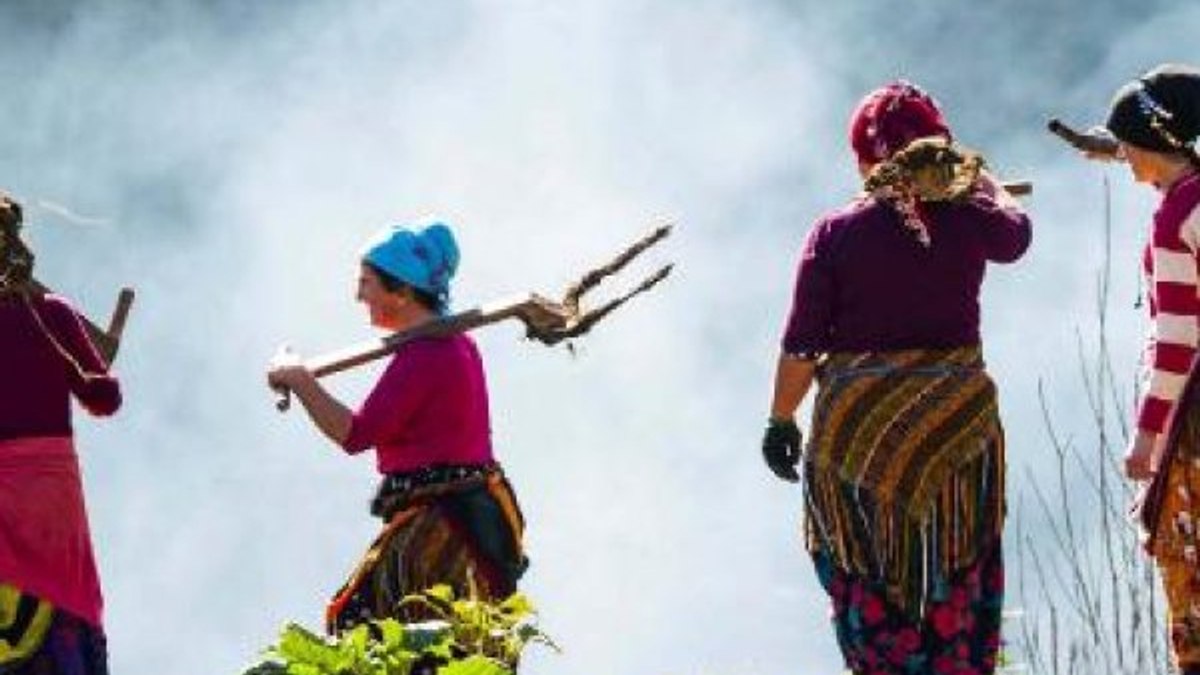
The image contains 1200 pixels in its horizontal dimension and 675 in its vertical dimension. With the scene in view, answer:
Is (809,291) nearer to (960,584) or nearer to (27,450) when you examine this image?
(960,584)

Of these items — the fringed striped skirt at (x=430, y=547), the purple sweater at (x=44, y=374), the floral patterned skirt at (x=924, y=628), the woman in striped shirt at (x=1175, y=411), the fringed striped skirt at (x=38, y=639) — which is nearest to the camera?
the woman in striped shirt at (x=1175, y=411)

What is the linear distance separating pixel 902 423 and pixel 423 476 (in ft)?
5.52

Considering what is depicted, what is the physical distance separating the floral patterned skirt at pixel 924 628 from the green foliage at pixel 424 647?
969mm

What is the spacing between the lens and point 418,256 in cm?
762

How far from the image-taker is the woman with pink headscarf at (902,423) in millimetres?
6266

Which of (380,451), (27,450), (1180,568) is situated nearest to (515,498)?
(380,451)

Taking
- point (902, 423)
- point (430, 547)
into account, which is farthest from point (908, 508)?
point (430, 547)

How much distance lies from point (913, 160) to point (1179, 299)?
2.70 feet

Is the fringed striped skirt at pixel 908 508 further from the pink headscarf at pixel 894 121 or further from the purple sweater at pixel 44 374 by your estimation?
the purple sweater at pixel 44 374

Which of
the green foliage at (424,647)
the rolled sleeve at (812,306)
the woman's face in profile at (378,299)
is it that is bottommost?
the green foliage at (424,647)

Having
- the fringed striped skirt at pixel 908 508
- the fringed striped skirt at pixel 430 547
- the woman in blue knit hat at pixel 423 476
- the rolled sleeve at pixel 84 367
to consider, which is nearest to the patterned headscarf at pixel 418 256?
the woman in blue knit hat at pixel 423 476

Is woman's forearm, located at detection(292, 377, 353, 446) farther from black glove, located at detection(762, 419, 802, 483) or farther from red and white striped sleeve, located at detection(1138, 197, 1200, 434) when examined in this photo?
red and white striped sleeve, located at detection(1138, 197, 1200, 434)

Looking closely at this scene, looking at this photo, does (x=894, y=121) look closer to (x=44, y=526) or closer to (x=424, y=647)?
(x=424, y=647)

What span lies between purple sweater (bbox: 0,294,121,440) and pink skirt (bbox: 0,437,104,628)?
58 mm
